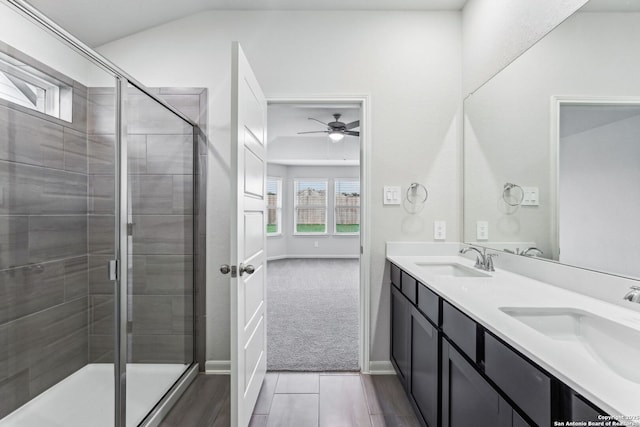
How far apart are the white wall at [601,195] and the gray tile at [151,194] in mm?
2279

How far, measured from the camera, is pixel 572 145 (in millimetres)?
1383

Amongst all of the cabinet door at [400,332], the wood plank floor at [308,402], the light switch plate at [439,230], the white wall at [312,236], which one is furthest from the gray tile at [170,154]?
the white wall at [312,236]

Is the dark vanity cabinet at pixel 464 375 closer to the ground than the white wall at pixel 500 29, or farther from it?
closer to the ground

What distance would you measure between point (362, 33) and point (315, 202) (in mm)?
6099

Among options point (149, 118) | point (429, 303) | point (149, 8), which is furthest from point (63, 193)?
point (429, 303)

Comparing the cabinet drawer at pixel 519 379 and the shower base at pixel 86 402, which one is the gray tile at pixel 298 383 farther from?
the cabinet drawer at pixel 519 379

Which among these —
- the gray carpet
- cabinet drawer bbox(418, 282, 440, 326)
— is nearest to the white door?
the gray carpet

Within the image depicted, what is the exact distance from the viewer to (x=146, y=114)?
6.58 ft

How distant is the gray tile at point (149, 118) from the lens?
184 centimetres

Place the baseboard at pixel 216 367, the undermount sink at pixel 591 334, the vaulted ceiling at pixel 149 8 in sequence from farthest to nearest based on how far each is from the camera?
the baseboard at pixel 216 367 < the vaulted ceiling at pixel 149 8 < the undermount sink at pixel 591 334

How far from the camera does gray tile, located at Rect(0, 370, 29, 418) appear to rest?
1.50 metres

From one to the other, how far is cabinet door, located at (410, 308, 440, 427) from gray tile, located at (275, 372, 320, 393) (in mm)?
732

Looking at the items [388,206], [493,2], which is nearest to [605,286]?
[388,206]

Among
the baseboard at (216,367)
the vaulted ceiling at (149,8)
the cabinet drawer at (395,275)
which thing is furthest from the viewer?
the baseboard at (216,367)
